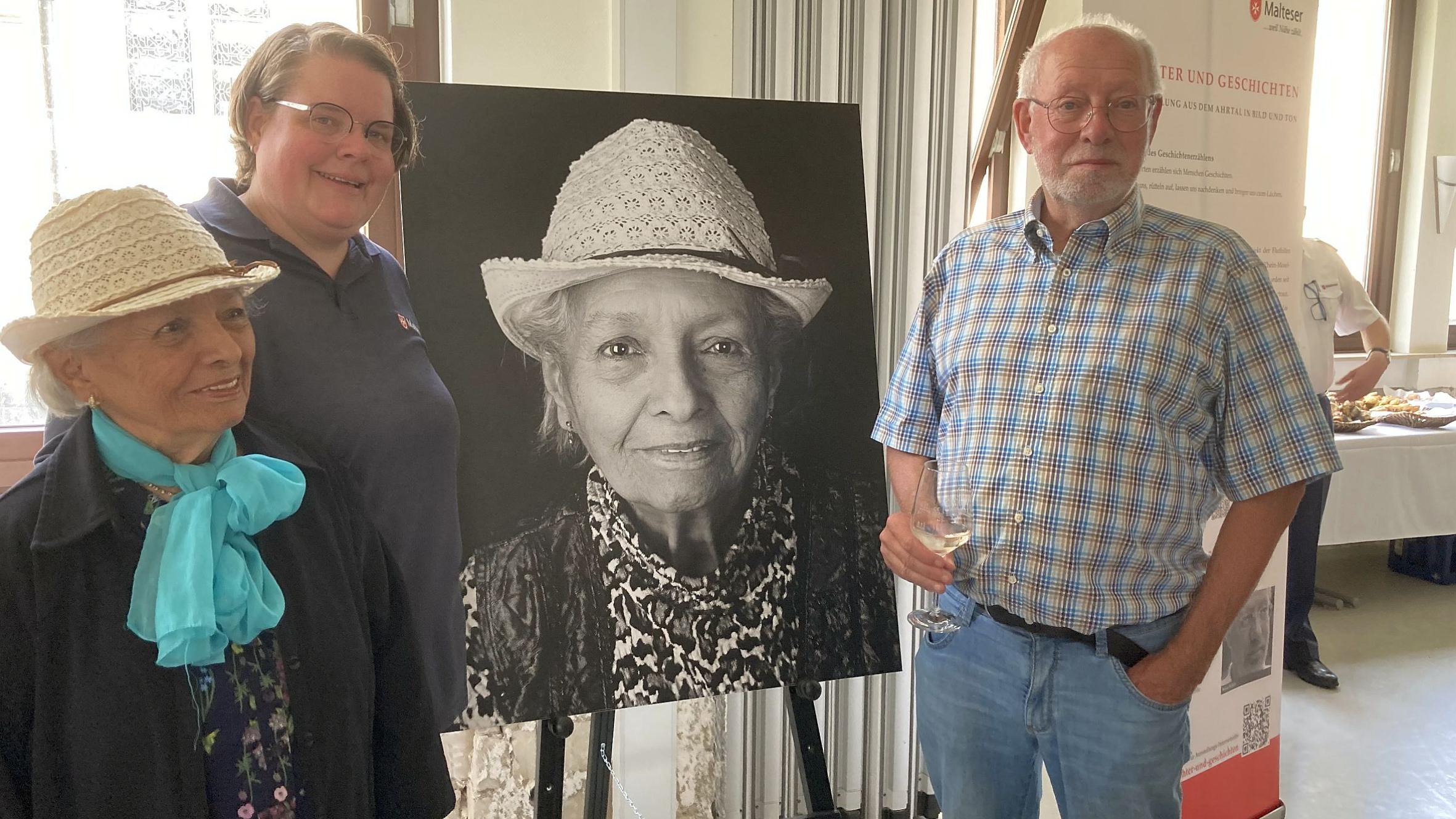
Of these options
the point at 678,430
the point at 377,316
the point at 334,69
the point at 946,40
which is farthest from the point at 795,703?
the point at 946,40

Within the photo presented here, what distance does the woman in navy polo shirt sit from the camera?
1483mm

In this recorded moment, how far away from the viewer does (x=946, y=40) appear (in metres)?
2.54

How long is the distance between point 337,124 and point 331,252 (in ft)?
0.65

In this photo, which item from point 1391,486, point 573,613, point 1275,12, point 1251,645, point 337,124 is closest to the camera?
point 337,124

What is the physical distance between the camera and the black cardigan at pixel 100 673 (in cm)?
111

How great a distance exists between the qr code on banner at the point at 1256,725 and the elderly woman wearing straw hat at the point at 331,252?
224 centimetres

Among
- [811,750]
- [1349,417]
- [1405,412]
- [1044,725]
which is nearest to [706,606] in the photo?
[811,750]

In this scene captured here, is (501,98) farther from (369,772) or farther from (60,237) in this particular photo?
(369,772)

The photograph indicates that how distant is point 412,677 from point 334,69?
928mm

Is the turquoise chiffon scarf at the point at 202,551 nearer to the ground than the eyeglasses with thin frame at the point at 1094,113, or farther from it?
nearer to the ground

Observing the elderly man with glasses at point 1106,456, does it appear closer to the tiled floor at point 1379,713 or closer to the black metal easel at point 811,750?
the black metal easel at point 811,750

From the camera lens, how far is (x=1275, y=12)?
2477mm

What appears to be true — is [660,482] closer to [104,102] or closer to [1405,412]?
[104,102]


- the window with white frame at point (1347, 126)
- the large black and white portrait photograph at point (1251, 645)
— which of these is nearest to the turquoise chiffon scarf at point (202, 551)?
the large black and white portrait photograph at point (1251, 645)
